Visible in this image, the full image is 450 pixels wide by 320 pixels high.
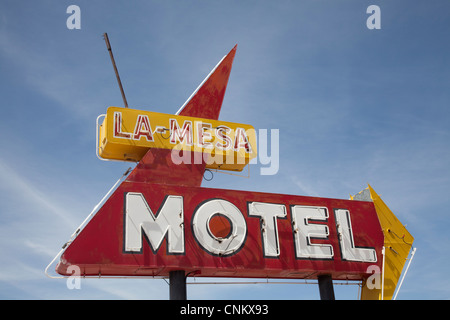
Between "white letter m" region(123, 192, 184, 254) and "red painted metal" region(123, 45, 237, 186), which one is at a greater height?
"red painted metal" region(123, 45, 237, 186)

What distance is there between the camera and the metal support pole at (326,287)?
18.9 metres

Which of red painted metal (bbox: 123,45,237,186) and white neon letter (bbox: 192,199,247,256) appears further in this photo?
red painted metal (bbox: 123,45,237,186)

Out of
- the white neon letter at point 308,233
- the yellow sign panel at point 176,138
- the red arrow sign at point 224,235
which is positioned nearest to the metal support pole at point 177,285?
the red arrow sign at point 224,235

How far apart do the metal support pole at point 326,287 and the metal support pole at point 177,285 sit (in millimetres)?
5383

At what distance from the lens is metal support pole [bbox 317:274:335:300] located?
62.0 ft

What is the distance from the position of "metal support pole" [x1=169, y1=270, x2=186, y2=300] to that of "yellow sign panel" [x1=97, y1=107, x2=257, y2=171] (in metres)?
4.20

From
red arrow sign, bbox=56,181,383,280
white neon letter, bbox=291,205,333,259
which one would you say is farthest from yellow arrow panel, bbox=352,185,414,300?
white neon letter, bbox=291,205,333,259

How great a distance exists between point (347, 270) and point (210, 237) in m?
5.44

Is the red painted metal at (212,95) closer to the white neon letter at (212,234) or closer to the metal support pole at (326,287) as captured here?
the white neon letter at (212,234)

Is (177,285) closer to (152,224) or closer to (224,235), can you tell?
(152,224)

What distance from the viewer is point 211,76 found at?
70.4ft

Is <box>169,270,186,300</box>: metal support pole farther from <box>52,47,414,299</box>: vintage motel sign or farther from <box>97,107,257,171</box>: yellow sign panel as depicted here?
<box>97,107,257,171</box>: yellow sign panel
